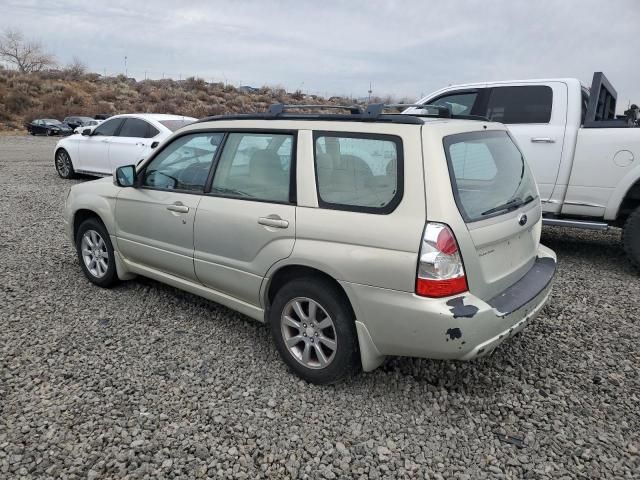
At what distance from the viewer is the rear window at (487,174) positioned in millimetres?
2787

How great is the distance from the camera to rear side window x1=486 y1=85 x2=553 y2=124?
18.9ft

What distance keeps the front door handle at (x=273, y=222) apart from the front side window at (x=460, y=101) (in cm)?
395

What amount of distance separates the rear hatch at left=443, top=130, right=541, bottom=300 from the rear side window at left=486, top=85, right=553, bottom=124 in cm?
257

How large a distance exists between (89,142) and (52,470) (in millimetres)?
9895

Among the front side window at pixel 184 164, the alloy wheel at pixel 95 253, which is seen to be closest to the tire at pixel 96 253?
the alloy wheel at pixel 95 253

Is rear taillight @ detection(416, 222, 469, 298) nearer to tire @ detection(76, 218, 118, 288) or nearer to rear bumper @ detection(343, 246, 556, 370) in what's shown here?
rear bumper @ detection(343, 246, 556, 370)

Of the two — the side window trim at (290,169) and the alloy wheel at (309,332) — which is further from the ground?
the side window trim at (290,169)

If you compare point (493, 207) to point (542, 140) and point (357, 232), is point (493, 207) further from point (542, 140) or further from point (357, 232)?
point (542, 140)

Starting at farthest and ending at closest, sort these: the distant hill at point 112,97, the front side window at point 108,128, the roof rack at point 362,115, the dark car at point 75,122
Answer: the distant hill at point 112,97
the dark car at point 75,122
the front side window at point 108,128
the roof rack at point 362,115

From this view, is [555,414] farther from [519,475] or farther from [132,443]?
[132,443]

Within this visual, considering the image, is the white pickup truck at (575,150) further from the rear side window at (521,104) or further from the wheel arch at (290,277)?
the wheel arch at (290,277)

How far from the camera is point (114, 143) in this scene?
10.3 m

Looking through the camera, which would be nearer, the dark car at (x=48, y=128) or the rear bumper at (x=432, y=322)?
the rear bumper at (x=432, y=322)

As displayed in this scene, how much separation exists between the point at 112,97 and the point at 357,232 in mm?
44509
